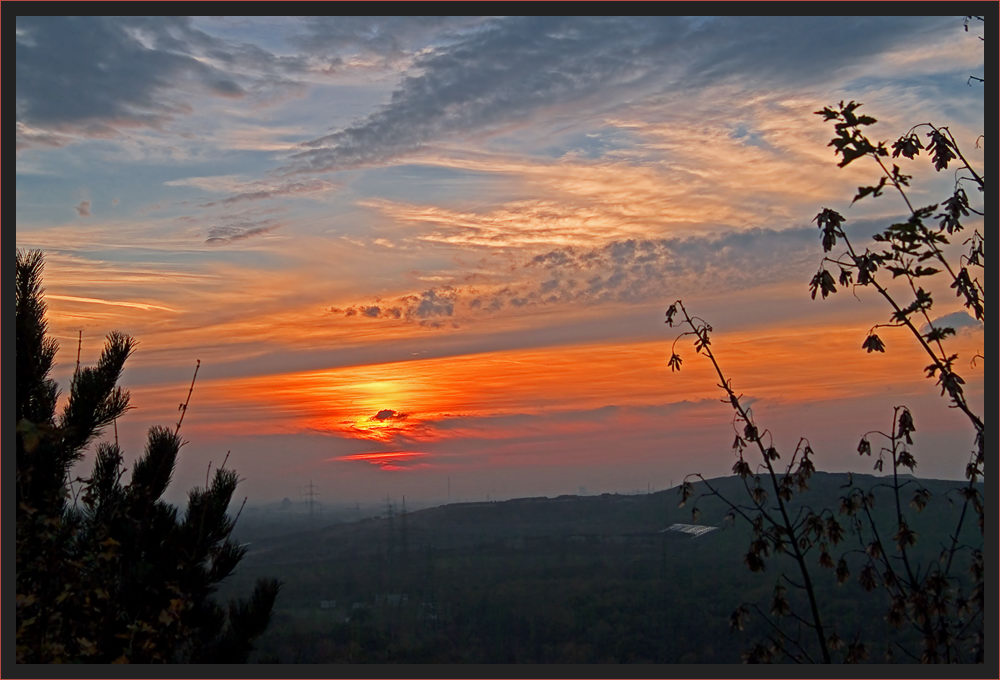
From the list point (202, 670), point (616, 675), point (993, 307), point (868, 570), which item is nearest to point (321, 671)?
point (202, 670)

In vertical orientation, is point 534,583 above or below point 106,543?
below

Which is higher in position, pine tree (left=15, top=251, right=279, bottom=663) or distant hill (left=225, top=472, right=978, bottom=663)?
pine tree (left=15, top=251, right=279, bottom=663)

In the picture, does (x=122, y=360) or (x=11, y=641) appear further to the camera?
(x=122, y=360)

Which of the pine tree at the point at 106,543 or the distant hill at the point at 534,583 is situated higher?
the pine tree at the point at 106,543

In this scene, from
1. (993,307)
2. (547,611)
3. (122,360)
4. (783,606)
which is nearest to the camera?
(993,307)

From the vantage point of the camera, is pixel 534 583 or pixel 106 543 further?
pixel 534 583

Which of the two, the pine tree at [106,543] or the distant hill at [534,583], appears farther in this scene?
the distant hill at [534,583]

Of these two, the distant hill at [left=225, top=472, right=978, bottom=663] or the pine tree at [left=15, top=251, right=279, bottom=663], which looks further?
the distant hill at [left=225, top=472, right=978, bottom=663]

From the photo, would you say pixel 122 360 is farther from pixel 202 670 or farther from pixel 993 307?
pixel 993 307
